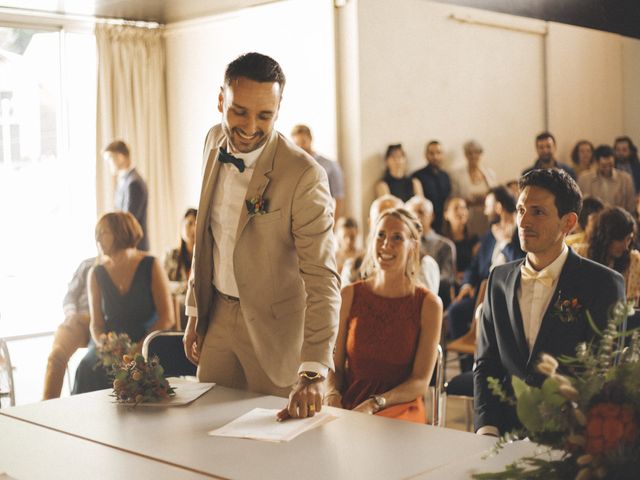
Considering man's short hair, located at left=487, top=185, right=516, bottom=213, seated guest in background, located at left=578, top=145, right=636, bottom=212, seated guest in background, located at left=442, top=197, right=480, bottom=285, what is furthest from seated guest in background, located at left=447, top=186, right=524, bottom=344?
seated guest in background, located at left=578, top=145, right=636, bottom=212

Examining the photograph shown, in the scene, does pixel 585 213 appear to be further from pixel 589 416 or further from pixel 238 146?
pixel 589 416

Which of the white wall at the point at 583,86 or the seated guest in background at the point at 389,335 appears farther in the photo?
the white wall at the point at 583,86

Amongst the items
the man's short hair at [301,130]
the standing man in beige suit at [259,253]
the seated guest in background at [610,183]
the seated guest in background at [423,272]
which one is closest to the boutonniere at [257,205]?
the standing man in beige suit at [259,253]

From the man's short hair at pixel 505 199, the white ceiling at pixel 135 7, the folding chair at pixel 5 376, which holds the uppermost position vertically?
the white ceiling at pixel 135 7

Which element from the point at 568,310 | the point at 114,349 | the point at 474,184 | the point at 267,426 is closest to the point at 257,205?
the point at 267,426

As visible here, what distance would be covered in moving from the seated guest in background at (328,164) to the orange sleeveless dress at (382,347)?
12.6ft

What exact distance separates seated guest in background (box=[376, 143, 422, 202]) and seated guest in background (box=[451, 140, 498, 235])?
892 mm

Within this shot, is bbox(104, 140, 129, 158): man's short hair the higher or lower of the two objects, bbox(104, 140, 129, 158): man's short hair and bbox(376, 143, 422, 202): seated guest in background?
the higher

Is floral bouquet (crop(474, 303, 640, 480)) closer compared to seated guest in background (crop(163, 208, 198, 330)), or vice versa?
floral bouquet (crop(474, 303, 640, 480))

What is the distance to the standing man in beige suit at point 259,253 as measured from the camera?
2.61m

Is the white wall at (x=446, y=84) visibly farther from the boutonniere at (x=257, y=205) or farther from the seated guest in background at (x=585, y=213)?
the boutonniere at (x=257, y=205)

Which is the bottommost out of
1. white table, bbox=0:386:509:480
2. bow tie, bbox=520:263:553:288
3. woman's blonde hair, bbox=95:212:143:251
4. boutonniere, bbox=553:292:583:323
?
white table, bbox=0:386:509:480

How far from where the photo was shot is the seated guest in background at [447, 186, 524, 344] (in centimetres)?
611

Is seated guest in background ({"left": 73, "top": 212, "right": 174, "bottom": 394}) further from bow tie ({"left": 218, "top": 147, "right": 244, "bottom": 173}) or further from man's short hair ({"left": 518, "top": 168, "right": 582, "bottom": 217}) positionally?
man's short hair ({"left": 518, "top": 168, "right": 582, "bottom": 217})
